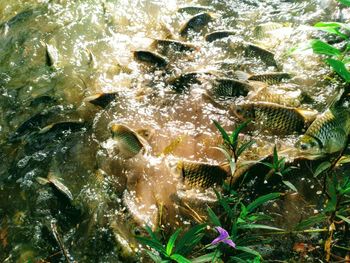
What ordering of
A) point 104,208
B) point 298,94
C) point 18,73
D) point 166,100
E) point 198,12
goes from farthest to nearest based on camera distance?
point 198,12 → point 18,73 → point 166,100 → point 298,94 → point 104,208

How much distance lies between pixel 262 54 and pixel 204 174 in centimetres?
228

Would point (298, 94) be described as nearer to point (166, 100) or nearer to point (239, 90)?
point (239, 90)

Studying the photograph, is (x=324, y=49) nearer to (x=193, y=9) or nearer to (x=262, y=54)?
(x=262, y=54)

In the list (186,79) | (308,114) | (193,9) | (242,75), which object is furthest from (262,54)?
(193,9)

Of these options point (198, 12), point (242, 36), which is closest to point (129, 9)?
point (198, 12)

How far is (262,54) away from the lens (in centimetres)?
468

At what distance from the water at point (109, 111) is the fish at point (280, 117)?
4.4 inches

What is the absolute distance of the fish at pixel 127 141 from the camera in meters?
3.70

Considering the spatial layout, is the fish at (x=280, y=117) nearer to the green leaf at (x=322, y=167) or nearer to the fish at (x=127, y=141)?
the green leaf at (x=322, y=167)

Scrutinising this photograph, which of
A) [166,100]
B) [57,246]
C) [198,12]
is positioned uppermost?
[198,12]

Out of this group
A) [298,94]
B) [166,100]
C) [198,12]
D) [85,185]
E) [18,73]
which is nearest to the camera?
[85,185]

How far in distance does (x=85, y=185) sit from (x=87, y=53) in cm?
257

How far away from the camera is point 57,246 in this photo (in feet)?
9.89

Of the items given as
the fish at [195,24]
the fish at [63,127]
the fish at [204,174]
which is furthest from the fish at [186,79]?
the fish at [204,174]
